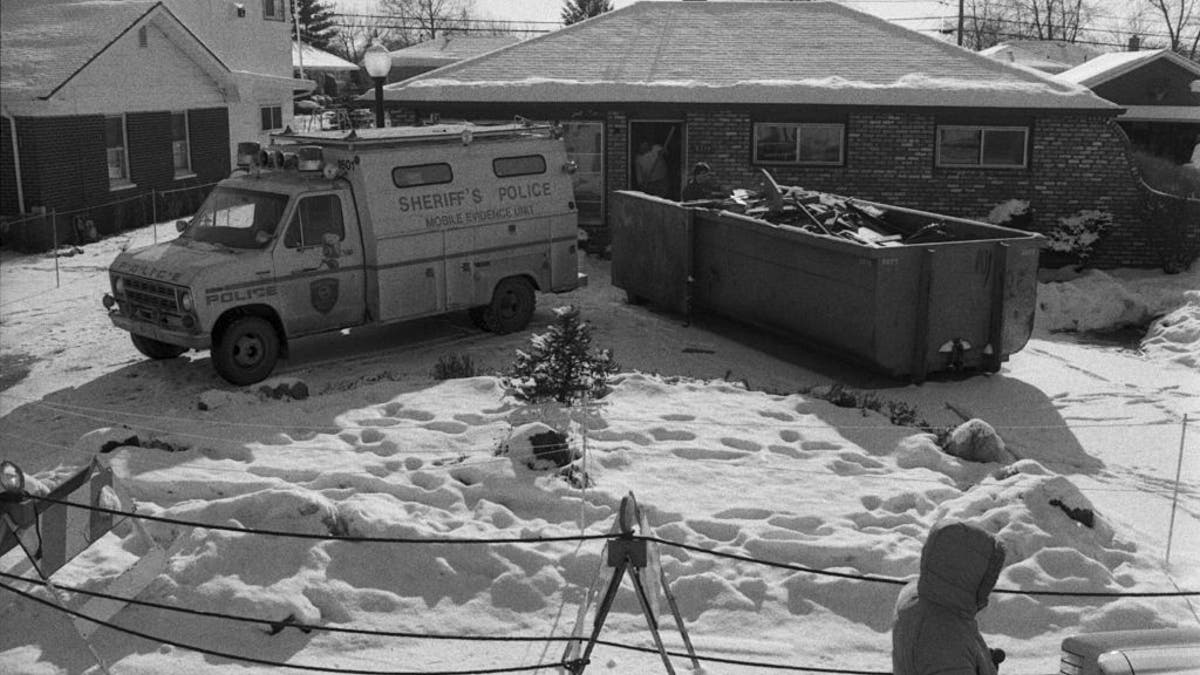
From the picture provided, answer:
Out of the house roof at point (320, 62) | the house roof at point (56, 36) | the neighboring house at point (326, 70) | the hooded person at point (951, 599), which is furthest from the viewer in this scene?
the neighboring house at point (326, 70)

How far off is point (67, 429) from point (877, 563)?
7.08 metres

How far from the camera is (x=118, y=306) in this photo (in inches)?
543

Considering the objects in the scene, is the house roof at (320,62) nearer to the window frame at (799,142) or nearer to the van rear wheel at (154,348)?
the window frame at (799,142)

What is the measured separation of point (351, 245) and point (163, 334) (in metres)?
2.06

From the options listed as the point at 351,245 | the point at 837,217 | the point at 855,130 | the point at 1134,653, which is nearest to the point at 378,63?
the point at 351,245

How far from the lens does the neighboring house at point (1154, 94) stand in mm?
34844

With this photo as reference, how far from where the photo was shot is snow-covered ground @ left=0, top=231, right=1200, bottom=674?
7.95 metres

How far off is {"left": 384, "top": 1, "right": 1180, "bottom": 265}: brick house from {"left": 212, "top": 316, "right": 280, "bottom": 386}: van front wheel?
367 inches

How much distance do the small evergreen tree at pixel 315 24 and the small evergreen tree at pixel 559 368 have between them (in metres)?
70.8

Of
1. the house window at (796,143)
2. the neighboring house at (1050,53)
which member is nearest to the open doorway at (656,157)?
the house window at (796,143)

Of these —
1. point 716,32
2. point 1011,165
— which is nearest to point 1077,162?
point 1011,165

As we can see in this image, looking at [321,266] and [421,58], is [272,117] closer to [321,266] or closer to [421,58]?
[321,266]

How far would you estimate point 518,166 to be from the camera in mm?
15492

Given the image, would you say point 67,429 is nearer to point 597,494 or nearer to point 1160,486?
point 597,494
